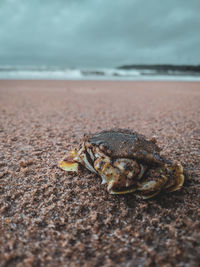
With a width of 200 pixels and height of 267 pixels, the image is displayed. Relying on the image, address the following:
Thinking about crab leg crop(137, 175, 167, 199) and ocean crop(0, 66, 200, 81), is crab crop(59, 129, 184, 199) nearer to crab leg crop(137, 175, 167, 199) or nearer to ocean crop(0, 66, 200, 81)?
crab leg crop(137, 175, 167, 199)

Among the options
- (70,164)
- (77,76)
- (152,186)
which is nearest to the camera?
(152,186)

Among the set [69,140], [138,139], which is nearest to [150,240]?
[138,139]

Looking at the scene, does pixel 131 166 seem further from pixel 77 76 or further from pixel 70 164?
pixel 77 76

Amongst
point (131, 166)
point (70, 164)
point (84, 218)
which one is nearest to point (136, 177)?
point (131, 166)

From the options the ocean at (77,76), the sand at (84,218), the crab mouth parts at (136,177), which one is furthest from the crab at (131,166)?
the ocean at (77,76)

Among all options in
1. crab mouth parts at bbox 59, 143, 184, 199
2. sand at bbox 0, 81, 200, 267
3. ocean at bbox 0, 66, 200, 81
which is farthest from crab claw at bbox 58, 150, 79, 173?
ocean at bbox 0, 66, 200, 81

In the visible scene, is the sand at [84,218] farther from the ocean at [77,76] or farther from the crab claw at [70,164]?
the ocean at [77,76]

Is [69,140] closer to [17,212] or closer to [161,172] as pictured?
[17,212]

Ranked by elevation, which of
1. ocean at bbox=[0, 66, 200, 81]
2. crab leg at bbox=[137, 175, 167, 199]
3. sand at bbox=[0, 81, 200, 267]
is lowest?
sand at bbox=[0, 81, 200, 267]

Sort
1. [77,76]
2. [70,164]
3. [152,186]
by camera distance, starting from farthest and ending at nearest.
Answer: [77,76]
[70,164]
[152,186]
